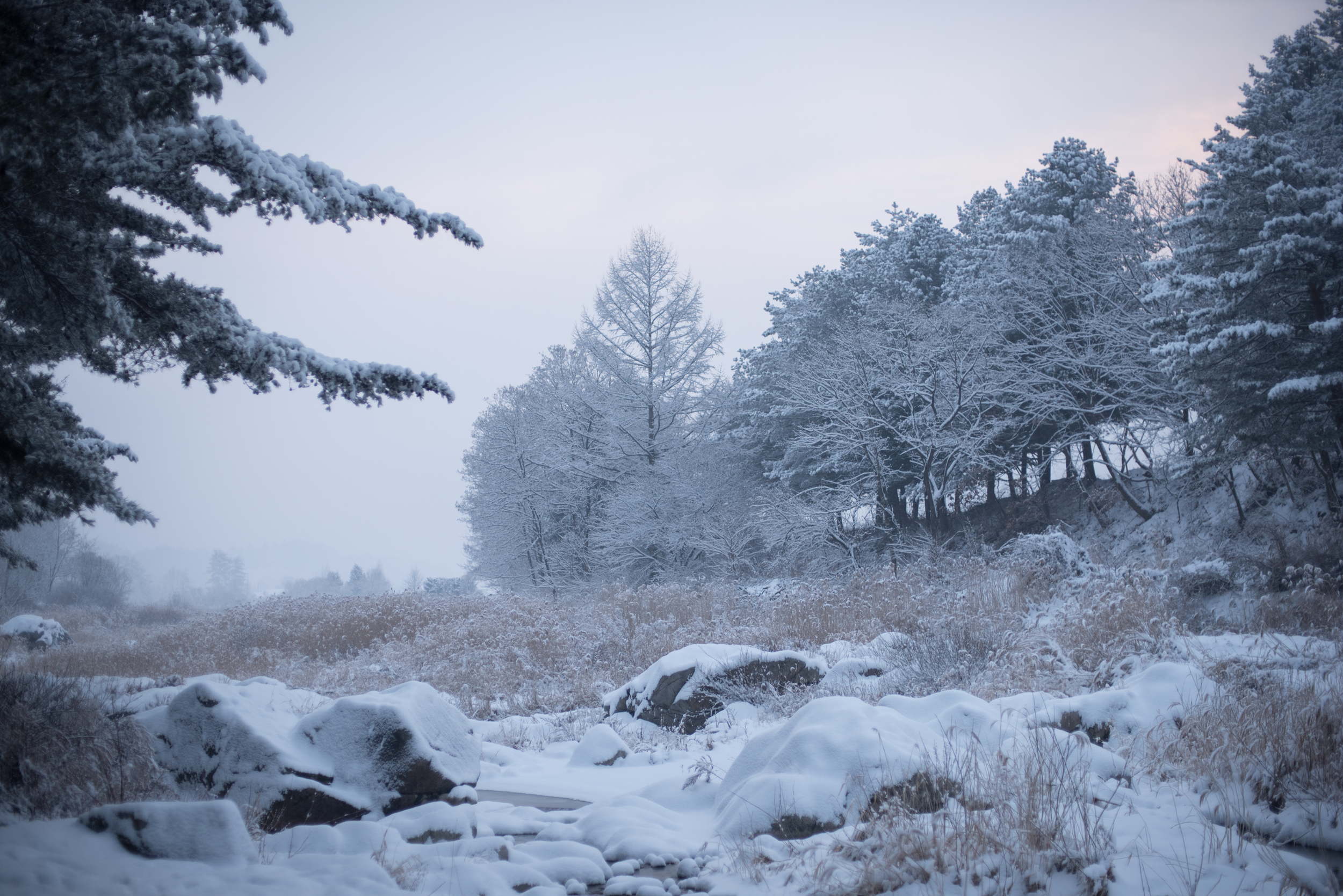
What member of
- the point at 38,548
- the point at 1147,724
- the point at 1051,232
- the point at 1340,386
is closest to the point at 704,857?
the point at 1147,724

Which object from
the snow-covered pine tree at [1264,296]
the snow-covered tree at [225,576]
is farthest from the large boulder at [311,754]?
the snow-covered tree at [225,576]

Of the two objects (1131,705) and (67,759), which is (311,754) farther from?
(1131,705)

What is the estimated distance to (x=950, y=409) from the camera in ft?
59.3

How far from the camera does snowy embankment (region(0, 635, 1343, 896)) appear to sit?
9.19 feet

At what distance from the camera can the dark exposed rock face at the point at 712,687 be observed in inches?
286

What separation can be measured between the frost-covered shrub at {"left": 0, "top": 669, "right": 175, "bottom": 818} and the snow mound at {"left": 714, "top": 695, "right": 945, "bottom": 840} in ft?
11.2

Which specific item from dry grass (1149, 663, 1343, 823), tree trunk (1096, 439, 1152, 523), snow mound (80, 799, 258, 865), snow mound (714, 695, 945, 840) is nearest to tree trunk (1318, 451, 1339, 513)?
tree trunk (1096, 439, 1152, 523)

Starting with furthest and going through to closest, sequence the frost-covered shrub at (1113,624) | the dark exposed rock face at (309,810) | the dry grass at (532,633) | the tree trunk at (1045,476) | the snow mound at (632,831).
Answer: the tree trunk at (1045,476) < the dry grass at (532,633) < the frost-covered shrub at (1113,624) < the dark exposed rock face at (309,810) < the snow mound at (632,831)

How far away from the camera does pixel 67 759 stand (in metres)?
3.95

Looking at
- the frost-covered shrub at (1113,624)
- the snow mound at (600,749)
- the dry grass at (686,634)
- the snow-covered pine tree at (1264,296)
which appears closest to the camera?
the snow mound at (600,749)

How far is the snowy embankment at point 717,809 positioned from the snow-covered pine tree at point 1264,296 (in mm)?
6728

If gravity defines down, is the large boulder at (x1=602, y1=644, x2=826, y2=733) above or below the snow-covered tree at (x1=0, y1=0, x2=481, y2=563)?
below

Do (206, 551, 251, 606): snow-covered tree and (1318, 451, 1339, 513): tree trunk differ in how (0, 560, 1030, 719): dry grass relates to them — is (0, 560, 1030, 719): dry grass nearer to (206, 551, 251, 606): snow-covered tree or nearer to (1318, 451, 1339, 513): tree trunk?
(1318, 451, 1339, 513): tree trunk

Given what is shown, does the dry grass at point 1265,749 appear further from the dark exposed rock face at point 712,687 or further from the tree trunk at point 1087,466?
the tree trunk at point 1087,466
